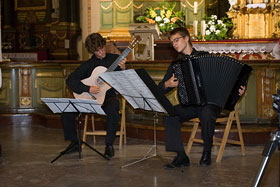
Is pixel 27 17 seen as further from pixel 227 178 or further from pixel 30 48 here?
pixel 227 178

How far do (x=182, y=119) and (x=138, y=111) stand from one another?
237 centimetres

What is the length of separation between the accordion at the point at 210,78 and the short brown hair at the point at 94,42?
1.28m

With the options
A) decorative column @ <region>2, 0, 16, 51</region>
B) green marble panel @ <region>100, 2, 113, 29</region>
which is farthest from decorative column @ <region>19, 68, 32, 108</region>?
decorative column @ <region>2, 0, 16, 51</region>

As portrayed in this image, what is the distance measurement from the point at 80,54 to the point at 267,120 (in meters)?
11.1

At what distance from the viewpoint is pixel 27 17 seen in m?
18.9

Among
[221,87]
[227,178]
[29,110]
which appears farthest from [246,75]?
[29,110]

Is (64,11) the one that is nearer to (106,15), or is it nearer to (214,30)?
(106,15)

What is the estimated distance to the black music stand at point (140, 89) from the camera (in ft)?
16.7

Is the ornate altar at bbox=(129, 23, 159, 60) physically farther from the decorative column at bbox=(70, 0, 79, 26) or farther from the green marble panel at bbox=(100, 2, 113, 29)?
the decorative column at bbox=(70, 0, 79, 26)

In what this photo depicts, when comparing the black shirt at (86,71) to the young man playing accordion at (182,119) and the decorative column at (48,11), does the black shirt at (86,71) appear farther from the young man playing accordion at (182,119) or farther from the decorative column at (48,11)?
the decorative column at (48,11)

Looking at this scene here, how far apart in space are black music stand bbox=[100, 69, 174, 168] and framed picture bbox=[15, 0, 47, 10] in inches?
542

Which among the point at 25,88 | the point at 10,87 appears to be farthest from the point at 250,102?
the point at 10,87

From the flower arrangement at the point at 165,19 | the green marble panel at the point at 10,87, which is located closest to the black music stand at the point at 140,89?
the green marble panel at the point at 10,87

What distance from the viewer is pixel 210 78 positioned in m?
5.52
